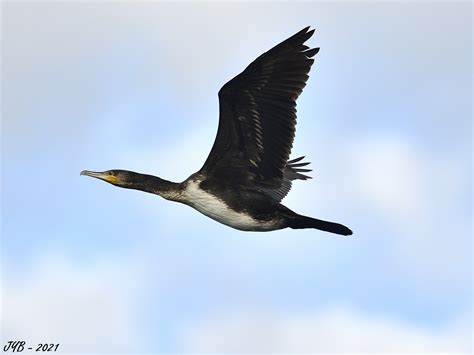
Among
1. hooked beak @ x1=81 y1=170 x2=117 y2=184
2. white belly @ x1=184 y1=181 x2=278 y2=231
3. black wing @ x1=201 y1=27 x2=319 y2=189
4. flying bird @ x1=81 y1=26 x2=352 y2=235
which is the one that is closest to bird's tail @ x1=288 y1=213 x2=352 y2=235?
flying bird @ x1=81 y1=26 x2=352 y2=235

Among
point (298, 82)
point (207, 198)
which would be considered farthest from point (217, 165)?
point (298, 82)

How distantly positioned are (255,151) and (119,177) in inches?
90.1

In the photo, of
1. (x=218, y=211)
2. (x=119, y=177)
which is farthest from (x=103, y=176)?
(x=218, y=211)

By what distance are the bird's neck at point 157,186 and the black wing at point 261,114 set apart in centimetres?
55

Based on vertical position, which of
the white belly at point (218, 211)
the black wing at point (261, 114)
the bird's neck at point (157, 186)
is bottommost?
the white belly at point (218, 211)

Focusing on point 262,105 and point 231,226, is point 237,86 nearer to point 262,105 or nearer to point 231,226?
point 262,105

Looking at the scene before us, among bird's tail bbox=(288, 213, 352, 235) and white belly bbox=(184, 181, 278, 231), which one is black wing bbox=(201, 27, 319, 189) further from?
bird's tail bbox=(288, 213, 352, 235)

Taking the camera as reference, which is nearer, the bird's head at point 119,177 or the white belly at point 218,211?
the white belly at point 218,211

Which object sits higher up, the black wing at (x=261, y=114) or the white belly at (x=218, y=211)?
the black wing at (x=261, y=114)

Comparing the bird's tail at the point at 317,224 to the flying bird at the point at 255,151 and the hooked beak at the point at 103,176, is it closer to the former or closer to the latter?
the flying bird at the point at 255,151

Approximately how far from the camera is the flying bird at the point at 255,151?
16.4 m

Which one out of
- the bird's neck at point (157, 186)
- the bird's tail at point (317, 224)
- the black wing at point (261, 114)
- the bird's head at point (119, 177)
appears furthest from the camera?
the bird's head at point (119, 177)

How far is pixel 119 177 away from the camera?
17.6m

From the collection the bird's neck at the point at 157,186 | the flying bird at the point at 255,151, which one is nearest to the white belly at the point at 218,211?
the flying bird at the point at 255,151
